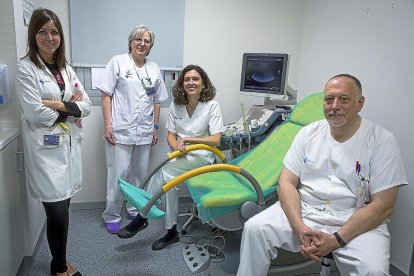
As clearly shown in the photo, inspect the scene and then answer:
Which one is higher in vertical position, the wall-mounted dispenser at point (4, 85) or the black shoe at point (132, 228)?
the wall-mounted dispenser at point (4, 85)

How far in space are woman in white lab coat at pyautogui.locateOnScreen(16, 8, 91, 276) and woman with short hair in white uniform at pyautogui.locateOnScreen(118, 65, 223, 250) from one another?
604 millimetres

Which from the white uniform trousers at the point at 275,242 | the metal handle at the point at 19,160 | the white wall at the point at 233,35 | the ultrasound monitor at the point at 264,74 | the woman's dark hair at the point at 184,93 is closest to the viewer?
the white uniform trousers at the point at 275,242

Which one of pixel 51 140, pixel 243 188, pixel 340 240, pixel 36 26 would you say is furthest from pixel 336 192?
pixel 36 26

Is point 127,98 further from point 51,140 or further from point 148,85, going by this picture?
point 51,140

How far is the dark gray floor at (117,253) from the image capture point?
203cm

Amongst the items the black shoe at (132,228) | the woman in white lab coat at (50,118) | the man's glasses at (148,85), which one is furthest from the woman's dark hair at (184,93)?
the black shoe at (132,228)

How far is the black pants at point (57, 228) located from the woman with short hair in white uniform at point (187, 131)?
507 millimetres

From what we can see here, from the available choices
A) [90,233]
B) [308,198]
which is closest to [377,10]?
[308,198]

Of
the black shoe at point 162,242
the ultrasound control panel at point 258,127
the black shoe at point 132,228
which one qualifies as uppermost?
the ultrasound control panel at point 258,127

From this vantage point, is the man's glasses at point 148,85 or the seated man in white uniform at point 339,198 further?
the man's glasses at point 148,85

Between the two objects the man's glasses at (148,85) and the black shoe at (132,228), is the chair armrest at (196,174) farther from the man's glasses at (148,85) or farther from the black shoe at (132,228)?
the man's glasses at (148,85)

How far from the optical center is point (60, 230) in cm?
178

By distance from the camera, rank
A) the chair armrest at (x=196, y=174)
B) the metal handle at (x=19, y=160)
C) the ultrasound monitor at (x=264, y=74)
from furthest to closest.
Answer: the ultrasound monitor at (x=264, y=74) → the metal handle at (x=19, y=160) → the chair armrest at (x=196, y=174)

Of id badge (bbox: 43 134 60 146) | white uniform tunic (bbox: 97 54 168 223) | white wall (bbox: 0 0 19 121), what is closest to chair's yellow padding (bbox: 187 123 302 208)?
white uniform tunic (bbox: 97 54 168 223)
